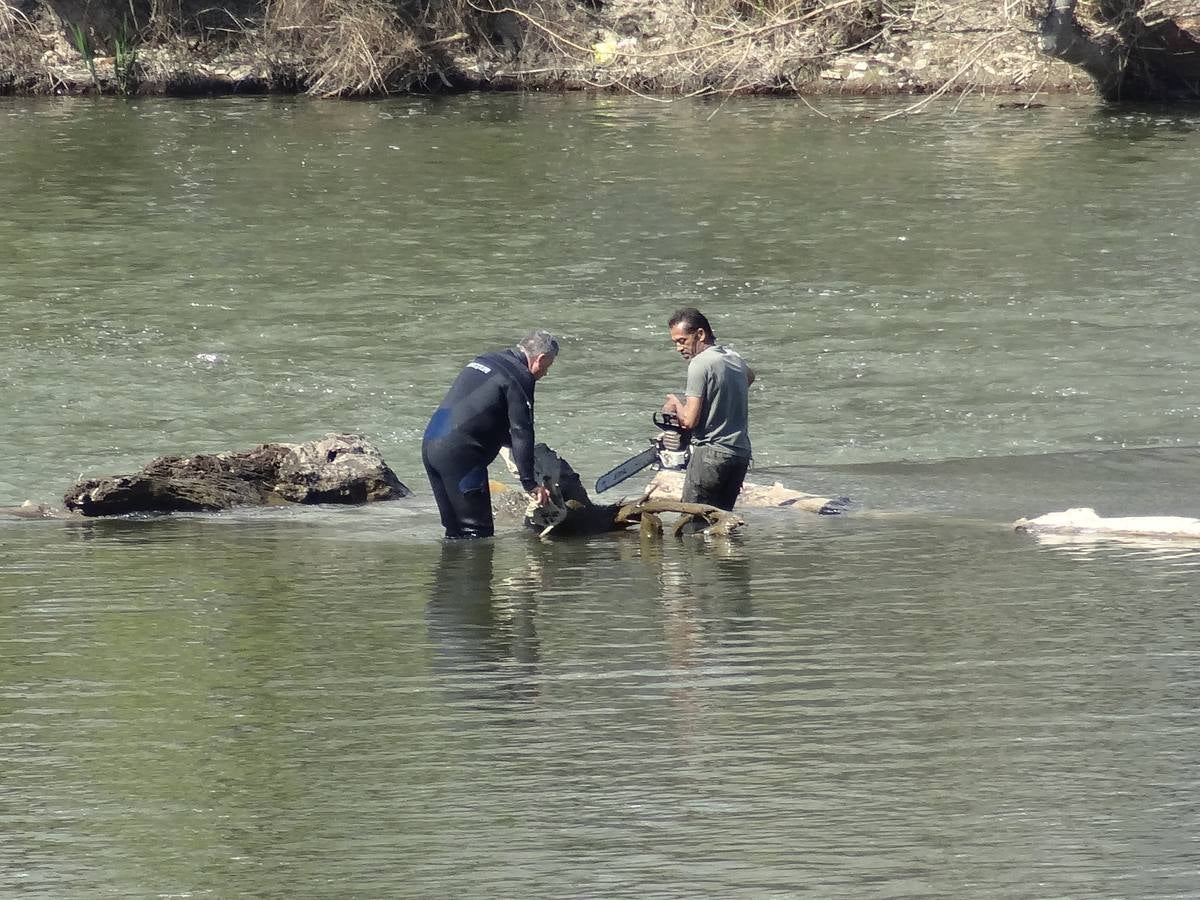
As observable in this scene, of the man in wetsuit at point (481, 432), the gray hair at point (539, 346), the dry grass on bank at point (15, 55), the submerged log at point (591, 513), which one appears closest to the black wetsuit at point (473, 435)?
the man in wetsuit at point (481, 432)

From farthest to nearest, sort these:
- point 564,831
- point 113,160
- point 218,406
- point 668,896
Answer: point 113,160 < point 218,406 < point 564,831 < point 668,896

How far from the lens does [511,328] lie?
54.3 feet

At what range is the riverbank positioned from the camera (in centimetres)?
2817

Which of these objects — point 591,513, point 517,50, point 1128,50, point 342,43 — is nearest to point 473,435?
point 591,513

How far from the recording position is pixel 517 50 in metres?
29.6

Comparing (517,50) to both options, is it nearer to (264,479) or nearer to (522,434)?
(264,479)

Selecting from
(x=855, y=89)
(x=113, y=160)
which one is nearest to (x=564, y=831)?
(x=113, y=160)

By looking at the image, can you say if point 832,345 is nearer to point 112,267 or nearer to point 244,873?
point 112,267

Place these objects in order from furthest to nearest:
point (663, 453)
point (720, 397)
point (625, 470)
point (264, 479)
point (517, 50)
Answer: point (517, 50) → point (264, 479) → point (625, 470) → point (663, 453) → point (720, 397)

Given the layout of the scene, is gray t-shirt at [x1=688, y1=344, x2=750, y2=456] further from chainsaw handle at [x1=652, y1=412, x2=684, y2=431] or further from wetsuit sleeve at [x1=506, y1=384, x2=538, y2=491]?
wetsuit sleeve at [x1=506, y1=384, x2=538, y2=491]

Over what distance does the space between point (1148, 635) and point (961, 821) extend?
2248mm

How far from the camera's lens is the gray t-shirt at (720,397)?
10.2m

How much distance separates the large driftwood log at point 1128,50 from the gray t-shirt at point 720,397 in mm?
15632

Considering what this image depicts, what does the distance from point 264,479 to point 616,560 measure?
2.68 metres
